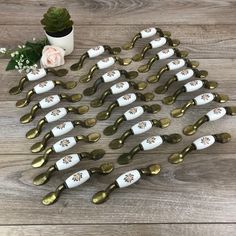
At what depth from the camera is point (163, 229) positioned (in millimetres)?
627

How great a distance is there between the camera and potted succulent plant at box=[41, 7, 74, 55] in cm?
81

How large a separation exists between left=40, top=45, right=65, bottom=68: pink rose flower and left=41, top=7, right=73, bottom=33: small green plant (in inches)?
1.4

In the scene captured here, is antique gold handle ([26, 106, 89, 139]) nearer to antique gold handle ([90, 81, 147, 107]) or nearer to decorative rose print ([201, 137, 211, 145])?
antique gold handle ([90, 81, 147, 107])

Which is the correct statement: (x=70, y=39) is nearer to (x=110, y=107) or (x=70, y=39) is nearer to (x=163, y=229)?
(x=110, y=107)

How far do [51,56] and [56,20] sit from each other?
0.07 m

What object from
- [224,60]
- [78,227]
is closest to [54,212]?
[78,227]

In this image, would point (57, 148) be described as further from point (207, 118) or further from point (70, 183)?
point (207, 118)

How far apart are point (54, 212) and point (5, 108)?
0.81 feet

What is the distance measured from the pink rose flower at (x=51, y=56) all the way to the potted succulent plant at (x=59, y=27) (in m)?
0.02

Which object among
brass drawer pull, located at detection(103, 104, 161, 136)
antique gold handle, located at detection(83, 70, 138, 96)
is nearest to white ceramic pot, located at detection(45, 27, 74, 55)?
antique gold handle, located at detection(83, 70, 138, 96)

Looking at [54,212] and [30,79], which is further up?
[30,79]

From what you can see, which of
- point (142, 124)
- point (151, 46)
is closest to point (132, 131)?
point (142, 124)

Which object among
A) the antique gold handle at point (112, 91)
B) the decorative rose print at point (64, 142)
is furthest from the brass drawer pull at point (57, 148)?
Result: the antique gold handle at point (112, 91)

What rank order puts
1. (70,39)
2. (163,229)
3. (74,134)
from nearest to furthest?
(163,229), (74,134), (70,39)
